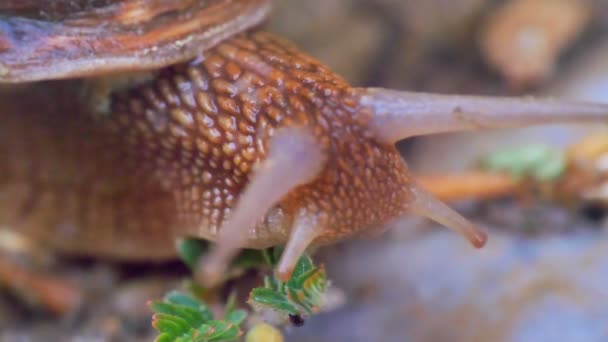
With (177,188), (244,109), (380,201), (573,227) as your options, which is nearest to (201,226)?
(177,188)

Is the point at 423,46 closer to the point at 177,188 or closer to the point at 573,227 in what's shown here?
the point at 573,227

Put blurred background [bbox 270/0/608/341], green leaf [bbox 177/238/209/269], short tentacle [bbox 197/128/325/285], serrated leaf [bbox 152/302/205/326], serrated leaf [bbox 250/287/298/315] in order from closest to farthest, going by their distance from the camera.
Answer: short tentacle [bbox 197/128/325/285] < serrated leaf [bbox 250/287/298/315] < serrated leaf [bbox 152/302/205/326] < green leaf [bbox 177/238/209/269] < blurred background [bbox 270/0/608/341]

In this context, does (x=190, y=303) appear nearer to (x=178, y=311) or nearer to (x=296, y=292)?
(x=178, y=311)

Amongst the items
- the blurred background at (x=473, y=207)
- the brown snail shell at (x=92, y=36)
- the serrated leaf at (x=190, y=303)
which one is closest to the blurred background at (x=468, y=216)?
the blurred background at (x=473, y=207)

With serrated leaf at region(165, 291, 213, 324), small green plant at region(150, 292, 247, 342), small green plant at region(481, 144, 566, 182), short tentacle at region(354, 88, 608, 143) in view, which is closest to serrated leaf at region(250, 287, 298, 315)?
small green plant at region(150, 292, 247, 342)

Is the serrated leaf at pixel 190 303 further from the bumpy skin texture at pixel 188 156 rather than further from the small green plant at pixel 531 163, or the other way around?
the small green plant at pixel 531 163

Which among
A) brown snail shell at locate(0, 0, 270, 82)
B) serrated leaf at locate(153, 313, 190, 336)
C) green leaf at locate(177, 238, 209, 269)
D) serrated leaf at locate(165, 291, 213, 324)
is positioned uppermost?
brown snail shell at locate(0, 0, 270, 82)

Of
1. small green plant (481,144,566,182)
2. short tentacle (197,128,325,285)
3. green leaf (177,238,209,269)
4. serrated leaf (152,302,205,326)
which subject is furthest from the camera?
small green plant (481,144,566,182)

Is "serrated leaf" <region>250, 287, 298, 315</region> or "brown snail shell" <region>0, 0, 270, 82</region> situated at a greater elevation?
"brown snail shell" <region>0, 0, 270, 82</region>

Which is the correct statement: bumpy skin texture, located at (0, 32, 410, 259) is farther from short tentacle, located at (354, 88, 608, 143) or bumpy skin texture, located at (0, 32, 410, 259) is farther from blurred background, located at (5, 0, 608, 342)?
blurred background, located at (5, 0, 608, 342)
